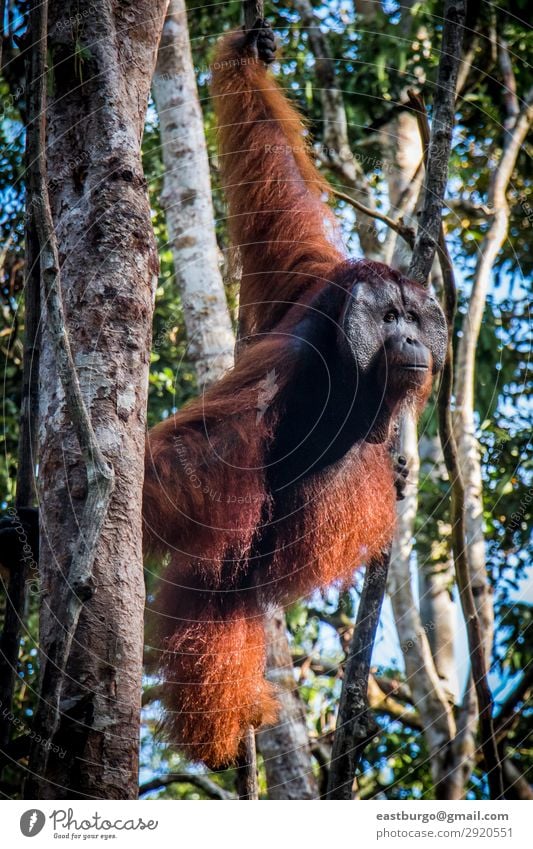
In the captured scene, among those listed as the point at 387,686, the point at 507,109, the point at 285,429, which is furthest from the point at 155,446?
the point at 507,109

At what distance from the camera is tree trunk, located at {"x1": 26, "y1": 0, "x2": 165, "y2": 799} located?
4.90ft

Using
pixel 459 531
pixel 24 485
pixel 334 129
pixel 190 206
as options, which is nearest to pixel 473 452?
pixel 459 531

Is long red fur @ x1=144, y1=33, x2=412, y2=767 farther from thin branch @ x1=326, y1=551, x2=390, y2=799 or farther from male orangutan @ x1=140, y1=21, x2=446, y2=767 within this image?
thin branch @ x1=326, y1=551, x2=390, y2=799

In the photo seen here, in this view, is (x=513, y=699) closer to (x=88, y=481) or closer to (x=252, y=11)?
(x=88, y=481)

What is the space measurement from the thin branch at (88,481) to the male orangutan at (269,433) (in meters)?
0.90

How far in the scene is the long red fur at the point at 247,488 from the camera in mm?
2564

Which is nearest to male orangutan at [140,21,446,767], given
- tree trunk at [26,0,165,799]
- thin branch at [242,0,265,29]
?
thin branch at [242,0,265,29]

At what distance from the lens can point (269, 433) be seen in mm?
2660

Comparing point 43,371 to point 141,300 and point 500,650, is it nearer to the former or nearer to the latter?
point 141,300

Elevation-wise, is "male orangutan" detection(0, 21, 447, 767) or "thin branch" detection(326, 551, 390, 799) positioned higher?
"male orangutan" detection(0, 21, 447, 767)

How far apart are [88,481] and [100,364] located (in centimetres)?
26

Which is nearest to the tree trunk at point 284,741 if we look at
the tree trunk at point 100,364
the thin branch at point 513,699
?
the thin branch at point 513,699

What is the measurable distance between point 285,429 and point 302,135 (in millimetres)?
1552
